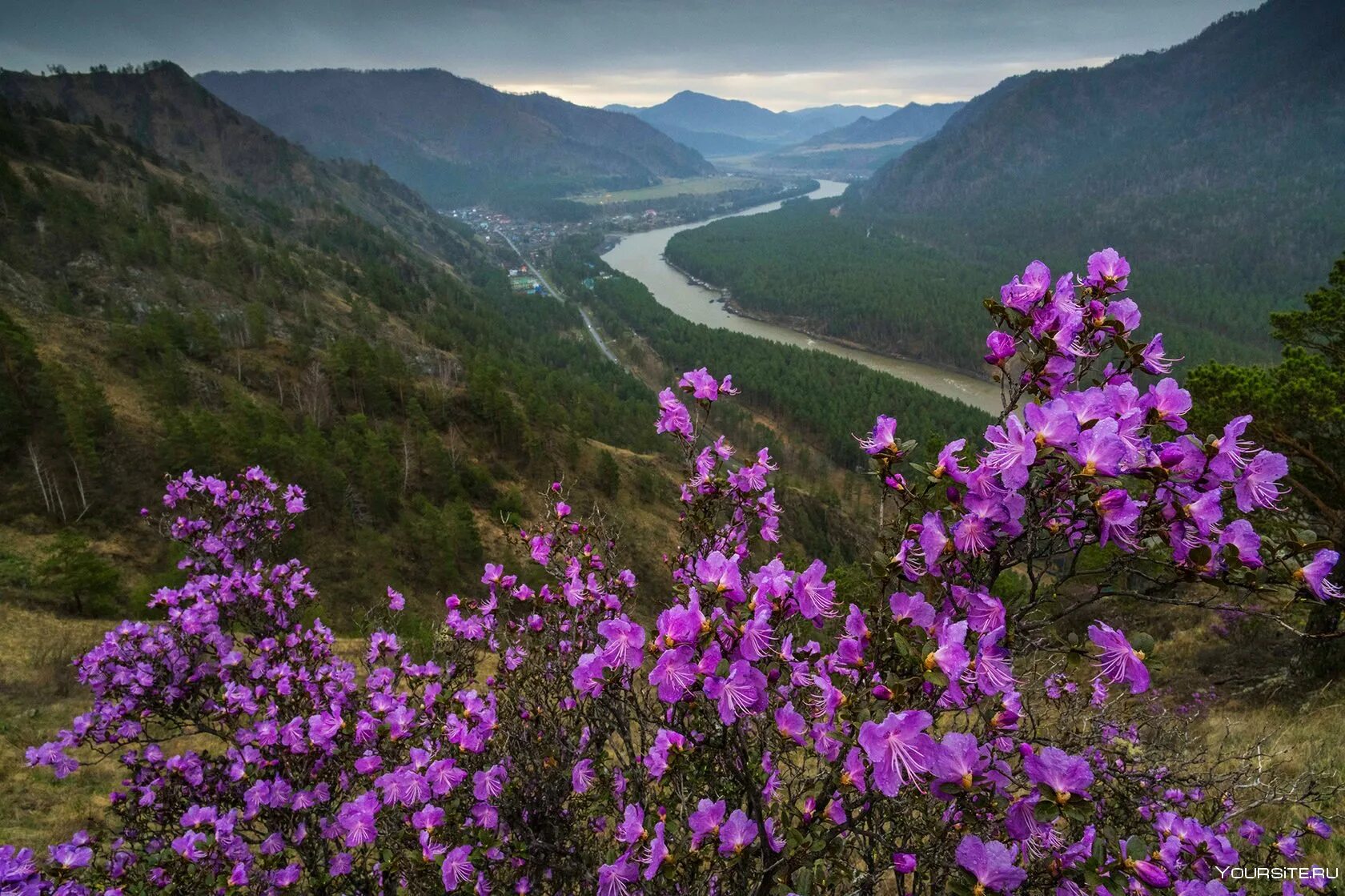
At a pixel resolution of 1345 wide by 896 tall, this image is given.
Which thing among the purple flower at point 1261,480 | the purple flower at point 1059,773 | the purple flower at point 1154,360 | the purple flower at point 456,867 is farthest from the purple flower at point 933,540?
the purple flower at point 456,867

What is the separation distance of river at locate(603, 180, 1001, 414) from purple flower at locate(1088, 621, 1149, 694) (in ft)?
174

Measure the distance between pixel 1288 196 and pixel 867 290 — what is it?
133585mm

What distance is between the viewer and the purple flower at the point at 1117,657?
1.93m

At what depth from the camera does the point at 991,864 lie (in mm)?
1848

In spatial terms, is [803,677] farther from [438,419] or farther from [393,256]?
[393,256]

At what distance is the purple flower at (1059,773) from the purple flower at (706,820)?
1.06 meters

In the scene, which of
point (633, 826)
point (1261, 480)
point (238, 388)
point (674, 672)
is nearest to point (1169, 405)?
point (1261, 480)

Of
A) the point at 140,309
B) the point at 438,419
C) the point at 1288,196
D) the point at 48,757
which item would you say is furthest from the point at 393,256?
the point at 1288,196

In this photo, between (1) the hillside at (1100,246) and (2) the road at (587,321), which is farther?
(1) the hillside at (1100,246)

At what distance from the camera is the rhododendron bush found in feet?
6.30

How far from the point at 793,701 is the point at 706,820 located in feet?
2.88

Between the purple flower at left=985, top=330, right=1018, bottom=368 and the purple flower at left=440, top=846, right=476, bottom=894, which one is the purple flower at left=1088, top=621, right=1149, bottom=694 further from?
the purple flower at left=440, top=846, right=476, bottom=894

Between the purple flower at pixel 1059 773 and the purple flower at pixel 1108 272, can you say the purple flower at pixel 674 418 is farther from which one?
the purple flower at pixel 1059 773

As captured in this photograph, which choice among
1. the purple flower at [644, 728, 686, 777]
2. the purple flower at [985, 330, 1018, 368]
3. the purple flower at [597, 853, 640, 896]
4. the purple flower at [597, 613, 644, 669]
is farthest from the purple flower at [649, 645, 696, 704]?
the purple flower at [985, 330, 1018, 368]
